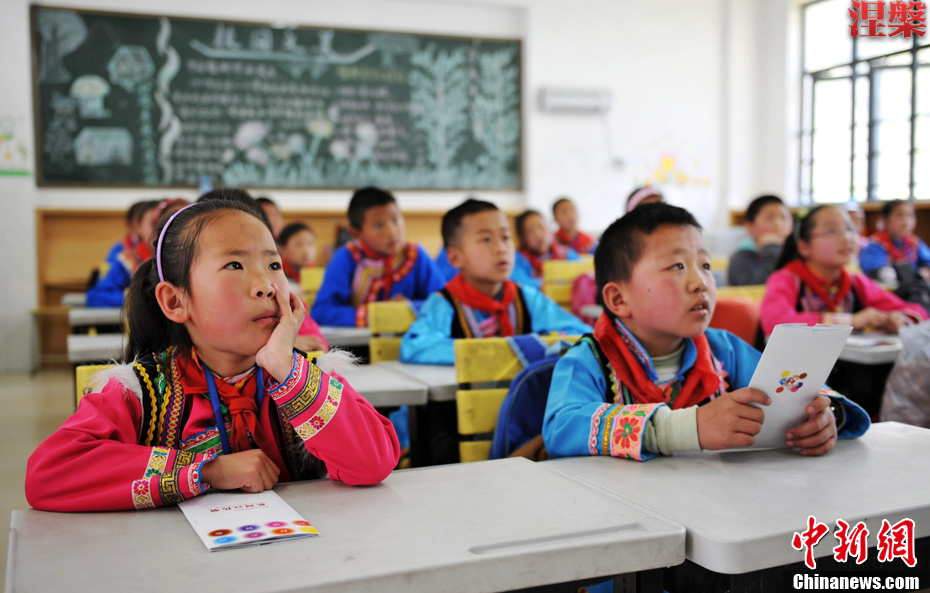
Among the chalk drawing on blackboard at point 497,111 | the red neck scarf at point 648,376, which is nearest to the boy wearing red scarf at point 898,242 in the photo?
the chalk drawing on blackboard at point 497,111

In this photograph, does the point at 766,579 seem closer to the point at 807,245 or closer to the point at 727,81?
the point at 807,245

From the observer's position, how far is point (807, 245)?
2947 millimetres

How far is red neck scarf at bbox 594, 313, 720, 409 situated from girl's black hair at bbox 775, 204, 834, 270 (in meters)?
1.68

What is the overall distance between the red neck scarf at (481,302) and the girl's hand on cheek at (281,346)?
152 cm

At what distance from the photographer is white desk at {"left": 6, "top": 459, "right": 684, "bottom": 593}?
2.51ft

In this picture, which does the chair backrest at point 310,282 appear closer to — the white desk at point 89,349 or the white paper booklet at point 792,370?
the white desk at point 89,349

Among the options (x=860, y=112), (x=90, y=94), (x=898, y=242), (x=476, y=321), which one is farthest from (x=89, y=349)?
(x=860, y=112)

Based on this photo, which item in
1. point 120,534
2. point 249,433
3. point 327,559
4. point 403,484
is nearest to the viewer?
point 327,559

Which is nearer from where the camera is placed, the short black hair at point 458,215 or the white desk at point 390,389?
the white desk at point 390,389

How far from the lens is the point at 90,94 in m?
6.31

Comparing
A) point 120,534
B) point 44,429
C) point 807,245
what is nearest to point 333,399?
point 120,534

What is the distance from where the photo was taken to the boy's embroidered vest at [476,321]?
8.70 feet

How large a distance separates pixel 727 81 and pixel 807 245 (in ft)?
20.2

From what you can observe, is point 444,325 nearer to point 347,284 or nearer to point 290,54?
point 347,284
